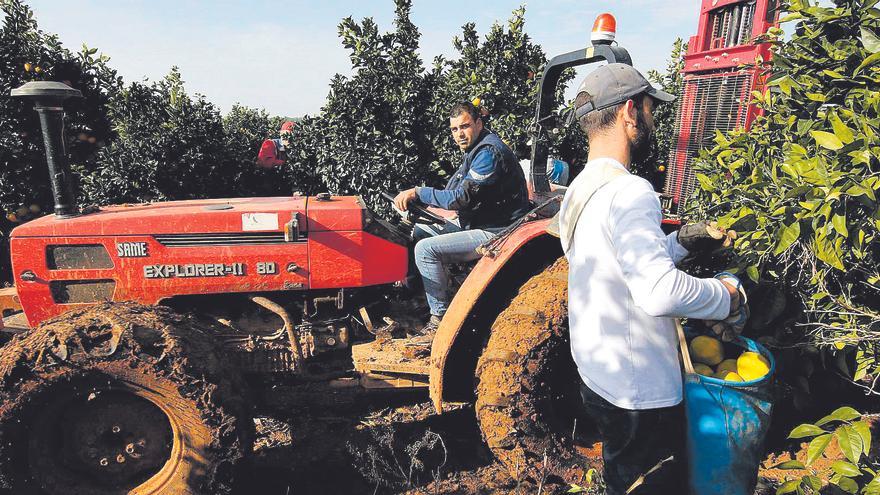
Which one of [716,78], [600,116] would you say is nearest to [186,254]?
[600,116]

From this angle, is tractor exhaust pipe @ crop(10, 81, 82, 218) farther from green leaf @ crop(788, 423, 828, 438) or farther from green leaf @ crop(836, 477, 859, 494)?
green leaf @ crop(836, 477, 859, 494)

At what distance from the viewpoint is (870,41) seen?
2.38m

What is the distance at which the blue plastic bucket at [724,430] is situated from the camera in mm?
1870

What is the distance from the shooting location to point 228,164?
23.4 feet

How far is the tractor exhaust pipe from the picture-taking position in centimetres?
291

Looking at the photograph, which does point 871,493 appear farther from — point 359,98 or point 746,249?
point 359,98

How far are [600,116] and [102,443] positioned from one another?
2767mm

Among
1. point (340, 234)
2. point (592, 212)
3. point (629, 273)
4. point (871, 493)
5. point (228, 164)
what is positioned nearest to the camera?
point (629, 273)

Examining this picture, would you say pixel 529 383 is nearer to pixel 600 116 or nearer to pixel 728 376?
pixel 728 376

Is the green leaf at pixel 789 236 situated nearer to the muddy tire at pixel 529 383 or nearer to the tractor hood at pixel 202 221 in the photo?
the muddy tire at pixel 529 383

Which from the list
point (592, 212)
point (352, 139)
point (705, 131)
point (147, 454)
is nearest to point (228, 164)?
point (352, 139)

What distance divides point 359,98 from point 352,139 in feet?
1.66

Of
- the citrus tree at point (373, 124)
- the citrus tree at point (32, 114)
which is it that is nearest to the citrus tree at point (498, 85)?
the citrus tree at point (373, 124)

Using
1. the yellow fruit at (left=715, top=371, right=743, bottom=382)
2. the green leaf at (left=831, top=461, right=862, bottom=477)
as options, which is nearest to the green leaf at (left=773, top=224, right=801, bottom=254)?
the yellow fruit at (left=715, top=371, right=743, bottom=382)
